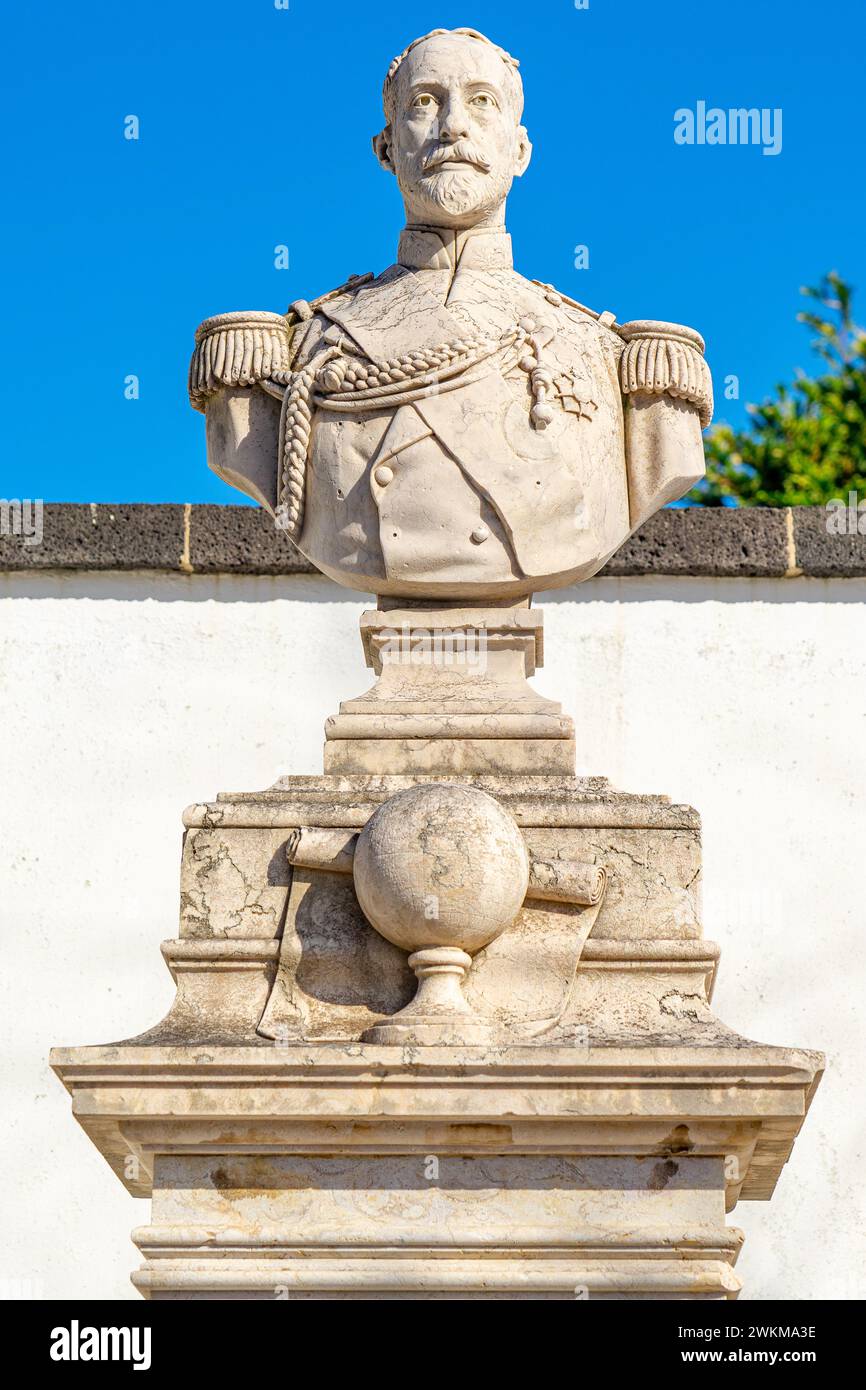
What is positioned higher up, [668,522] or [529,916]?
[668,522]

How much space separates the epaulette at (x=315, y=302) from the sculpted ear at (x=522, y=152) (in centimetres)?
45

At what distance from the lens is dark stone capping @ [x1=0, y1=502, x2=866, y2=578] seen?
7789mm

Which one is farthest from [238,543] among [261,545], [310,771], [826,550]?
[826,550]

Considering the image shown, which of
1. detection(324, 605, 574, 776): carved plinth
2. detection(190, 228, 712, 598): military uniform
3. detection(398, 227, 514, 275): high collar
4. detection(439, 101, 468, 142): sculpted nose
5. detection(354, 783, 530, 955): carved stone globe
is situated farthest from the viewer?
detection(398, 227, 514, 275): high collar

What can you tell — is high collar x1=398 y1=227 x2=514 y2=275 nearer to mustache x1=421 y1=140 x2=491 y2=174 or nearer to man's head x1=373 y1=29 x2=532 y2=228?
man's head x1=373 y1=29 x2=532 y2=228

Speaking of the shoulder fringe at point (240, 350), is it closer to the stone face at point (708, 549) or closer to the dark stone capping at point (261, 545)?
the dark stone capping at point (261, 545)

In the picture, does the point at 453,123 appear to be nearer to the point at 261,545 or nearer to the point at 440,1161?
the point at 440,1161

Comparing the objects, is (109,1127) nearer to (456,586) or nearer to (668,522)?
(456,586)

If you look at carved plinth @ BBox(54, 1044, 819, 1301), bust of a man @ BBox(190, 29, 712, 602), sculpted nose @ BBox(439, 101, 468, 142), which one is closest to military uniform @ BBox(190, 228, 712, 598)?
bust of a man @ BBox(190, 29, 712, 602)

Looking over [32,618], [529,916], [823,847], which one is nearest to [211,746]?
[32,618]

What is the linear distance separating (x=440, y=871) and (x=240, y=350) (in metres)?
1.57

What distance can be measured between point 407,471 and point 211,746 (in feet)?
8.78

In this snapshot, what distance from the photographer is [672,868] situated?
481 cm

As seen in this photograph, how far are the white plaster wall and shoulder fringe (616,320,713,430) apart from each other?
243 cm
